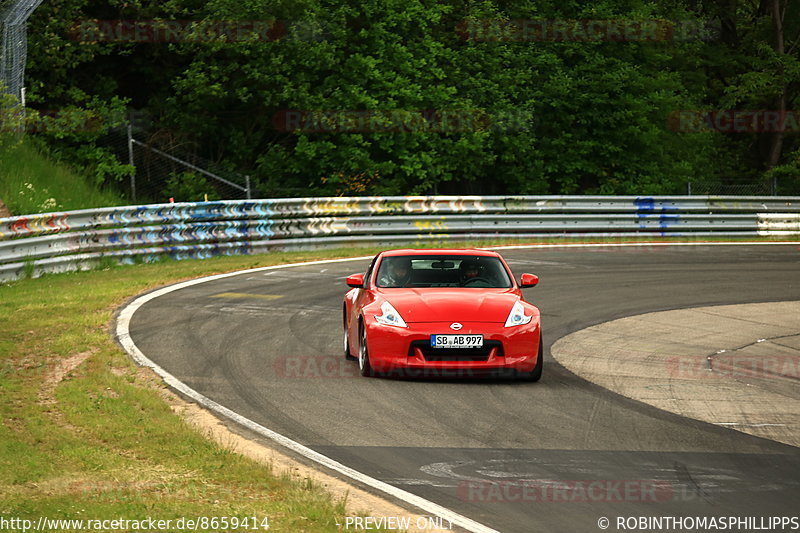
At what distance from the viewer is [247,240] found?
26.2 m

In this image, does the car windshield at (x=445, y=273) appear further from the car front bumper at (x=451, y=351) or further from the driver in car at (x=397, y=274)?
the car front bumper at (x=451, y=351)

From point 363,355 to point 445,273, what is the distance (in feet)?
5.32

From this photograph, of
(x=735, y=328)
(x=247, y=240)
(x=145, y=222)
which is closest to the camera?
(x=735, y=328)

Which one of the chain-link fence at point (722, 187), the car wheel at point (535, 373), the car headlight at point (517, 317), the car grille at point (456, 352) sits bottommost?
the chain-link fence at point (722, 187)

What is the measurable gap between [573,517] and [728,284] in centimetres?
1476

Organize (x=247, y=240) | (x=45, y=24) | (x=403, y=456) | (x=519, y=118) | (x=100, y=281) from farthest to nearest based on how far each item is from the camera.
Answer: (x=519, y=118), (x=45, y=24), (x=247, y=240), (x=100, y=281), (x=403, y=456)

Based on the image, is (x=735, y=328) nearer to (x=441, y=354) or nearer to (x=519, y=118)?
(x=441, y=354)

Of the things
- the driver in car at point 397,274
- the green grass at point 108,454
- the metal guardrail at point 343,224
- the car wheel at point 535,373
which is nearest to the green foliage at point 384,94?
the metal guardrail at point 343,224

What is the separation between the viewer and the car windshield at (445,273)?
42.4 feet

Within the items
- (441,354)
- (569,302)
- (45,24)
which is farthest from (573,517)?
A: (45,24)

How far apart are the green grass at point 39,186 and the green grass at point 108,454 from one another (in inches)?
470

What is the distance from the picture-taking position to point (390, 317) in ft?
39.0

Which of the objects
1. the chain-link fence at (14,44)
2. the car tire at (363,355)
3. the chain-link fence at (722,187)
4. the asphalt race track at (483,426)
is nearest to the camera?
the asphalt race track at (483,426)

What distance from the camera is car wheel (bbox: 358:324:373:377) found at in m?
11.9
